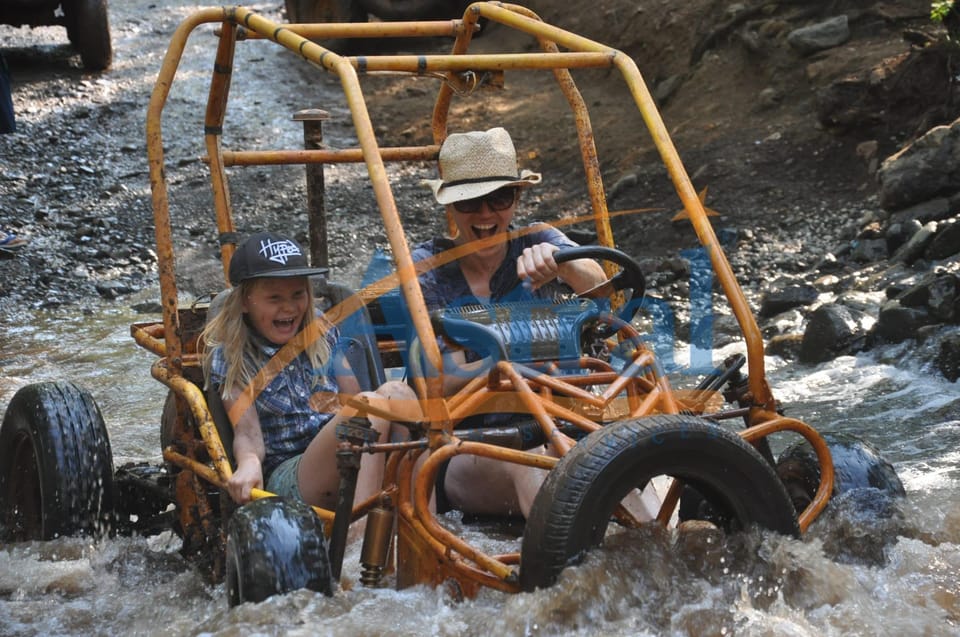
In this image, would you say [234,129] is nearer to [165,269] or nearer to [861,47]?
[861,47]

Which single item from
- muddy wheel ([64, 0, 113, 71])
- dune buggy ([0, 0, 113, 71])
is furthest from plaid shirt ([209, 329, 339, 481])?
muddy wheel ([64, 0, 113, 71])

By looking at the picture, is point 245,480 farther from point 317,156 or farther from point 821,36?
point 821,36

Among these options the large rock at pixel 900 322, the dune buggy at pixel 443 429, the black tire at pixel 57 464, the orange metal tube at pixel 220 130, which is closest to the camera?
the dune buggy at pixel 443 429

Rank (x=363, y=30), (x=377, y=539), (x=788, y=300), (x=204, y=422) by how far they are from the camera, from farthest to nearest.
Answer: (x=788, y=300) → (x=363, y=30) → (x=204, y=422) → (x=377, y=539)

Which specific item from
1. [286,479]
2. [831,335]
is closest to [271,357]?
[286,479]

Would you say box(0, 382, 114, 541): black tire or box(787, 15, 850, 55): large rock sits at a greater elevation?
box(787, 15, 850, 55): large rock

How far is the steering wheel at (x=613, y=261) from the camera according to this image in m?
3.51

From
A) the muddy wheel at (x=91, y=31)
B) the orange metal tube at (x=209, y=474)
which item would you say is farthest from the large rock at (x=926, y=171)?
the muddy wheel at (x=91, y=31)

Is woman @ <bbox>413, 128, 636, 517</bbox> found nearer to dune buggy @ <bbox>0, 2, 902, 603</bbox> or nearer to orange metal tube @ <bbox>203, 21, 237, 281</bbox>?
dune buggy @ <bbox>0, 2, 902, 603</bbox>

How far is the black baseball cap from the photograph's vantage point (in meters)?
3.81

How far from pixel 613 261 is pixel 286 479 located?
112 centimetres

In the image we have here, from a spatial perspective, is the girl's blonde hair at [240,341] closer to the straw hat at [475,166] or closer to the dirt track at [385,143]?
the straw hat at [475,166]

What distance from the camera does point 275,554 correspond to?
3.04m

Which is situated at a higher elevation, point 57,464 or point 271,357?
point 271,357
